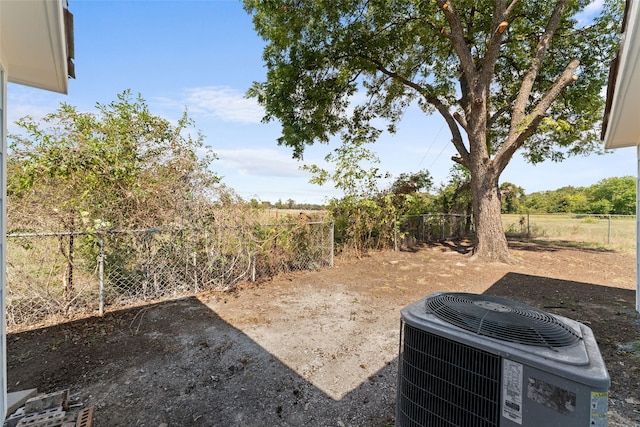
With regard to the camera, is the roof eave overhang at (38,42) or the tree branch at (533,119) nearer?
the roof eave overhang at (38,42)

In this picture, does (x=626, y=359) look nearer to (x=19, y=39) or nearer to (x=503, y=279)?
(x=503, y=279)

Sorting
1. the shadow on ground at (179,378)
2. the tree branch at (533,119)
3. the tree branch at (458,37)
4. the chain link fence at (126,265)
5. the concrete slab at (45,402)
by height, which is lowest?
the shadow on ground at (179,378)

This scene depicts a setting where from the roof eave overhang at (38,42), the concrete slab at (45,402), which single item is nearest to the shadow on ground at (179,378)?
the concrete slab at (45,402)

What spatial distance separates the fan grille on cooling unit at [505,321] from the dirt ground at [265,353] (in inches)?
49.2

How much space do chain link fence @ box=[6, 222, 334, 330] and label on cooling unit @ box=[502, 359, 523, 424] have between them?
4690mm

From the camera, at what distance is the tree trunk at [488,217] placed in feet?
25.5

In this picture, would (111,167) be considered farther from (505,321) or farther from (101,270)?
(505,321)

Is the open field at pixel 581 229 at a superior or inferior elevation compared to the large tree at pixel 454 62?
inferior

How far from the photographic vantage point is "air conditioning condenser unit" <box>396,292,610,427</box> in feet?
3.56

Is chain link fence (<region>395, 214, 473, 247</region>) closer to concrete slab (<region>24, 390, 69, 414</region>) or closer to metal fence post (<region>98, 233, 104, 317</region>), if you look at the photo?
metal fence post (<region>98, 233, 104, 317</region>)

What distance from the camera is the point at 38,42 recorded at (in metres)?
1.69

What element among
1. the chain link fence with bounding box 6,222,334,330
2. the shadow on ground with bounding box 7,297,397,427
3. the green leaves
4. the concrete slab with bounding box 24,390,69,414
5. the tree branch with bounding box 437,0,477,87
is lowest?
the shadow on ground with bounding box 7,297,397,427

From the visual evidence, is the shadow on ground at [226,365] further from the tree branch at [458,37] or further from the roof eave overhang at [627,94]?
the tree branch at [458,37]

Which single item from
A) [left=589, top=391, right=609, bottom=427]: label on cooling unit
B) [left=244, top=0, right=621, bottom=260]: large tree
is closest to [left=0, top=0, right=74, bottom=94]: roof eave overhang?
[left=589, top=391, right=609, bottom=427]: label on cooling unit
